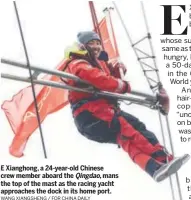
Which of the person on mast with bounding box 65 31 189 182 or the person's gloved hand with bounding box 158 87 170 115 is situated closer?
the person on mast with bounding box 65 31 189 182

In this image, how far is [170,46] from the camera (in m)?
4.41

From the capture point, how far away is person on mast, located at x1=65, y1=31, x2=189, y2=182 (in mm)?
3801

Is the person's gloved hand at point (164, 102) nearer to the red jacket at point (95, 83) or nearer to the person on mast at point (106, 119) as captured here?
the person on mast at point (106, 119)

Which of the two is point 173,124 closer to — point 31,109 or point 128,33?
point 128,33

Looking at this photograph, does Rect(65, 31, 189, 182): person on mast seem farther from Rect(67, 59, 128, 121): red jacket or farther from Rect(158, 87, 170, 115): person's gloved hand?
Rect(158, 87, 170, 115): person's gloved hand

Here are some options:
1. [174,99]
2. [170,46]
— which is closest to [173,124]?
[174,99]

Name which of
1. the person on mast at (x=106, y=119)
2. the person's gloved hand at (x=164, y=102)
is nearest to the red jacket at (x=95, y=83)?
the person on mast at (x=106, y=119)

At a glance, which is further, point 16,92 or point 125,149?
point 16,92

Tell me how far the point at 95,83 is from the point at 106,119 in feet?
0.68

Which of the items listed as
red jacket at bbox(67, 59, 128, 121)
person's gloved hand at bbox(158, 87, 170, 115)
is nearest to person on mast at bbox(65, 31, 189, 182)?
red jacket at bbox(67, 59, 128, 121)

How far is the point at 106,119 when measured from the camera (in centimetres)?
387

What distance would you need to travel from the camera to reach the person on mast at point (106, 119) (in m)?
3.80

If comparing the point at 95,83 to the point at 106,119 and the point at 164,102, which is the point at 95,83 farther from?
the point at 164,102

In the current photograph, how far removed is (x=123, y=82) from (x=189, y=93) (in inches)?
29.1
